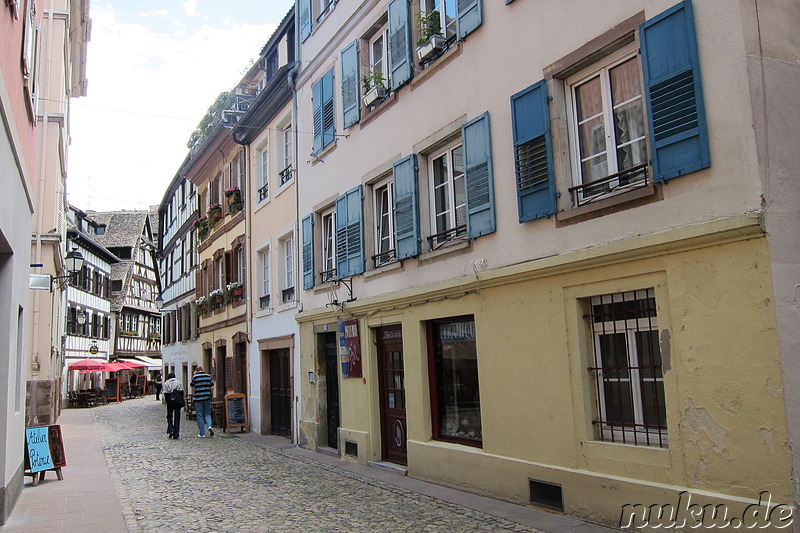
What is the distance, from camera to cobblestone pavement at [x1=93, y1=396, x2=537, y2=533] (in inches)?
298

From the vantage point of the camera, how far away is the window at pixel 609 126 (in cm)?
695

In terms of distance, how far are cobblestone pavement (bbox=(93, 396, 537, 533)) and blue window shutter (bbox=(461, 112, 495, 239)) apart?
3419 mm

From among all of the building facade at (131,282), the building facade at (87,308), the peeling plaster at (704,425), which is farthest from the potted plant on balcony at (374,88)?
the building facade at (131,282)

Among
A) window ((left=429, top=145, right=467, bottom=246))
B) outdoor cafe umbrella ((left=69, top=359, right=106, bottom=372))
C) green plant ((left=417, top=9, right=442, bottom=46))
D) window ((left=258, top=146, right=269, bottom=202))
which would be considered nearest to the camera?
window ((left=429, top=145, right=467, bottom=246))

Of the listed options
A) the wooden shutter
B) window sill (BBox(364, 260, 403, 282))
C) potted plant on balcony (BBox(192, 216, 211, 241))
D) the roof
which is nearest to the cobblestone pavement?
window sill (BBox(364, 260, 403, 282))

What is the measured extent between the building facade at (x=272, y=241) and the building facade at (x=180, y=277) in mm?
9108

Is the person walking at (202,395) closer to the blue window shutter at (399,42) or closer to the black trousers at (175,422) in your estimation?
the black trousers at (175,422)

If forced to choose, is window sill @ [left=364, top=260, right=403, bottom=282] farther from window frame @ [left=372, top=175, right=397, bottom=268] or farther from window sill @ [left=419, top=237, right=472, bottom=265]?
window sill @ [left=419, top=237, right=472, bottom=265]

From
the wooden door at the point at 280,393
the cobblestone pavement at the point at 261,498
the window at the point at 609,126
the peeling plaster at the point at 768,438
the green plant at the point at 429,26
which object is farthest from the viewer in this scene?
the wooden door at the point at 280,393

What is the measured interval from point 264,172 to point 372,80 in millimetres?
7277

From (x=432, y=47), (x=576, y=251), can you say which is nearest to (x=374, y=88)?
(x=432, y=47)

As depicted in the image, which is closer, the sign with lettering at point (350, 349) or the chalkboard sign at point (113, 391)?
the sign with lettering at point (350, 349)

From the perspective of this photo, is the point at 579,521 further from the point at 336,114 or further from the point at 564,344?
the point at 336,114

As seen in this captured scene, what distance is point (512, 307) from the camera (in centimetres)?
835
